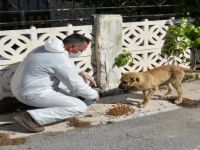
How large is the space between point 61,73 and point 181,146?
1.79 meters

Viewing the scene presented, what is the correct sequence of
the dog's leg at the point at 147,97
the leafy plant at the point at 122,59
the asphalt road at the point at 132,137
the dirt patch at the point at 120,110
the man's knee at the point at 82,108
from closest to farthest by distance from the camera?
the asphalt road at the point at 132,137, the man's knee at the point at 82,108, the dirt patch at the point at 120,110, the dog's leg at the point at 147,97, the leafy plant at the point at 122,59

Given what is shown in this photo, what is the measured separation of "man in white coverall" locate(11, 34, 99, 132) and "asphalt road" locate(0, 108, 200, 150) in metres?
0.26

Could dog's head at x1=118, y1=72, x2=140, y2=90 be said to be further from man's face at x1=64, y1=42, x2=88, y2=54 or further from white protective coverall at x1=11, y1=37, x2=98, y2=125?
man's face at x1=64, y1=42, x2=88, y2=54

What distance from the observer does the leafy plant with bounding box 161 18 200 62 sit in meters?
8.57

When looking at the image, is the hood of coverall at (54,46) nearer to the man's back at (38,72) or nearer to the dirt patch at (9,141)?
the man's back at (38,72)

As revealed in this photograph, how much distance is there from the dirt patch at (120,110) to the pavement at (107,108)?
0.08 m

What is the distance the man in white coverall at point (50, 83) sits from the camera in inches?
240

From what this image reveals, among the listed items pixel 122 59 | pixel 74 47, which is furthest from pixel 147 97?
pixel 74 47

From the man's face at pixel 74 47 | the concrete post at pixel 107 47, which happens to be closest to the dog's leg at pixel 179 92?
the concrete post at pixel 107 47

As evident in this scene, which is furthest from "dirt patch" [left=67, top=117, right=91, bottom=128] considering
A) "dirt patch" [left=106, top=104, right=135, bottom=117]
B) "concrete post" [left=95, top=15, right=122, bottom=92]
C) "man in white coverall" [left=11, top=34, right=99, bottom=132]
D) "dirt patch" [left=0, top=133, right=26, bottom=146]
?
"concrete post" [left=95, top=15, right=122, bottom=92]

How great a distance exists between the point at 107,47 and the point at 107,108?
1110mm

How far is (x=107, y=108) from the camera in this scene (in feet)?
23.7

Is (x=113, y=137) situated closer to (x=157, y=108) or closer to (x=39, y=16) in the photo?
(x=157, y=108)

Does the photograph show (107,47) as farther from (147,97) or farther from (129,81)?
(147,97)
